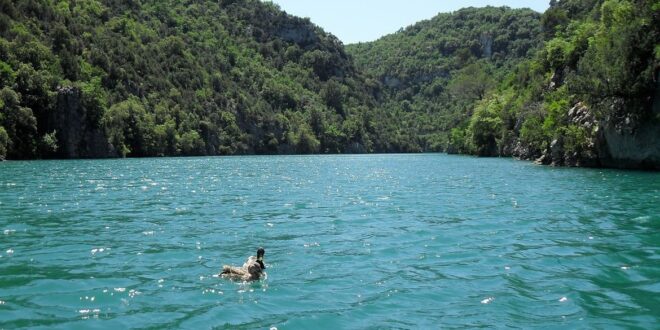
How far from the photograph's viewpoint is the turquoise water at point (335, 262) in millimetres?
11195

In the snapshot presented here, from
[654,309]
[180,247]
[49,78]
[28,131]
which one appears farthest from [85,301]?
[49,78]

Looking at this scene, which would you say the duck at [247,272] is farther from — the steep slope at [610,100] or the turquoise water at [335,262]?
the steep slope at [610,100]

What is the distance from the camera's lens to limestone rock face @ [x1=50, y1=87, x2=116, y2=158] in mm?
100812

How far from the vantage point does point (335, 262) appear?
16.1m

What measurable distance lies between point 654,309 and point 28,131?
97.7 meters

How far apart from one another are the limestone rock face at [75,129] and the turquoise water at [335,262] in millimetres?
75310

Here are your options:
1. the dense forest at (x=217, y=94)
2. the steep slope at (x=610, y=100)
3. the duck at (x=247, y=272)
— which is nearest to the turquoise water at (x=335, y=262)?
the duck at (x=247, y=272)

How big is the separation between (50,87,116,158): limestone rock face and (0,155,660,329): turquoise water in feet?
247

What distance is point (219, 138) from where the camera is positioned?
16488 cm

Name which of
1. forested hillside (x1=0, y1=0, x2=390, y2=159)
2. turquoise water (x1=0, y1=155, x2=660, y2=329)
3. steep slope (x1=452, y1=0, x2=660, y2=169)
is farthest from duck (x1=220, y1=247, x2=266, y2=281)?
forested hillside (x1=0, y1=0, x2=390, y2=159)

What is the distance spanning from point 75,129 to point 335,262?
3882 inches

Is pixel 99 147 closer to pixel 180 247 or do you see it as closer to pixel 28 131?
pixel 28 131

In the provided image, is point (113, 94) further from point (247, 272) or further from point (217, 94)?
point (247, 272)

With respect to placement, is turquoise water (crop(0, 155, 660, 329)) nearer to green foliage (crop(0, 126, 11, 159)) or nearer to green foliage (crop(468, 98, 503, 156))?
green foliage (crop(0, 126, 11, 159))
